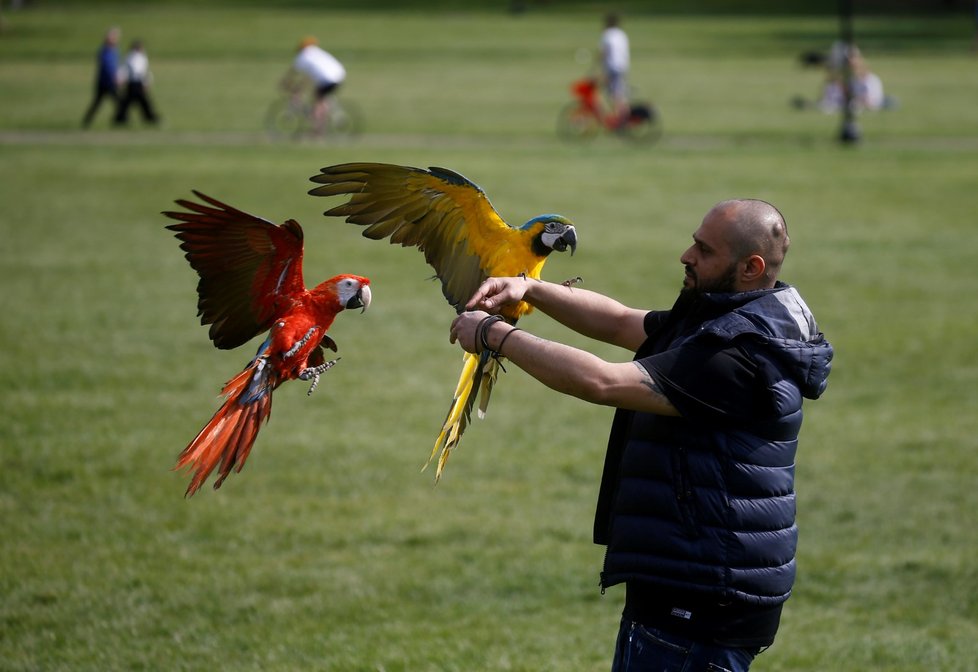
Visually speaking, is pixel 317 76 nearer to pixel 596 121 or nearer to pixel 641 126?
pixel 596 121

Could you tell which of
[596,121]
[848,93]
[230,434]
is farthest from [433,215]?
[596,121]

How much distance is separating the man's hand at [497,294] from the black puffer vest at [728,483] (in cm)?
62

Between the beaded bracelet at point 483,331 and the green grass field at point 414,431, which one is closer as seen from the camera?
the beaded bracelet at point 483,331

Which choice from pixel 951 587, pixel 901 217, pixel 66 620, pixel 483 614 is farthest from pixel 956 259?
pixel 66 620

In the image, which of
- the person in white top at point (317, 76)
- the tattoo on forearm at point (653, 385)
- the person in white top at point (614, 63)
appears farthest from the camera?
the person in white top at point (614, 63)

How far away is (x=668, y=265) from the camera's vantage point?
14.2 metres

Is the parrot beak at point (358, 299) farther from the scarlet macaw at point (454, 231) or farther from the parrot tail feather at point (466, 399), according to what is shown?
the parrot tail feather at point (466, 399)

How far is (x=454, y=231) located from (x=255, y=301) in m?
0.82

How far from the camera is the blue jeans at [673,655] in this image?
10.9 ft

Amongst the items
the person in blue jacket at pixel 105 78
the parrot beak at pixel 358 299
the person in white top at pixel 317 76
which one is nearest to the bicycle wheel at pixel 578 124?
the person in white top at pixel 317 76

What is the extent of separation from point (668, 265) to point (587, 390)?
11192 millimetres

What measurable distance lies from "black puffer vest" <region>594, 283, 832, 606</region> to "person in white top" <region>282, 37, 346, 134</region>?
1663 centimetres

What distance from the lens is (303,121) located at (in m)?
25.4

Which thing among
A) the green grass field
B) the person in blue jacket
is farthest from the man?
the person in blue jacket
